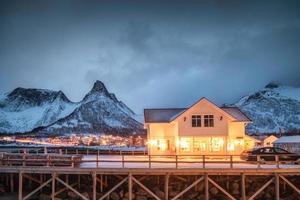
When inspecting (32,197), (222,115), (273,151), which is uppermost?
(222,115)

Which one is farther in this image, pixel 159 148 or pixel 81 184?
pixel 159 148

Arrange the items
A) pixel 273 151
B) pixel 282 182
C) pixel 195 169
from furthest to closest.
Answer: pixel 273 151 → pixel 282 182 → pixel 195 169

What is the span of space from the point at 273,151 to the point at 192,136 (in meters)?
9.24

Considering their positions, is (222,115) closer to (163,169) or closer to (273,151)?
(273,151)

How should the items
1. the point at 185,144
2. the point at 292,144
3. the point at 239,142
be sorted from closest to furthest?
the point at 185,144
the point at 239,142
the point at 292,144

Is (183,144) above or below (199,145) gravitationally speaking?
above

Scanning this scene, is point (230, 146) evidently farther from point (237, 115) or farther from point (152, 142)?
point (152, 142)

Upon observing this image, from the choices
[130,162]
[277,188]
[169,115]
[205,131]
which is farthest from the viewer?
[169,115]

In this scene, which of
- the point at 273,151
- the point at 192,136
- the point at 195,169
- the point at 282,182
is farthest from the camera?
the point at 192,136

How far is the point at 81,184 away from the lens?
3956 centimetres

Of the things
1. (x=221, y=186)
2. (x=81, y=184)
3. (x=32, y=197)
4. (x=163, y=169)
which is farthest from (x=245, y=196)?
(x=32, y=197)

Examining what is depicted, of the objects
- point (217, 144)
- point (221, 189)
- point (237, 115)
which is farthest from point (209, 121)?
point (221, 189)

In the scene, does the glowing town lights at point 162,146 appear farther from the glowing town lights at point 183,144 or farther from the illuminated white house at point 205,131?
the glowing town lights at point 183,144

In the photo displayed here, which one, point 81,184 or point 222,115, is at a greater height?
point 222,115
